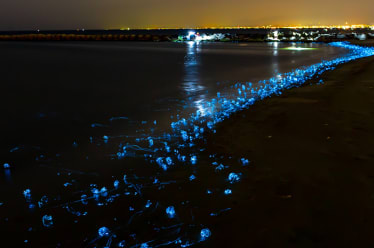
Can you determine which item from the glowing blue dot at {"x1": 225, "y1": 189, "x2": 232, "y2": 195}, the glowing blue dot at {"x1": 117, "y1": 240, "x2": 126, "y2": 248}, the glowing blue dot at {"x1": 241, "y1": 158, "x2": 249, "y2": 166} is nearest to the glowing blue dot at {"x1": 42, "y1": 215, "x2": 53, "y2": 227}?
the glowing blue dot at {"x1": 117, "y1": 240, "x2": 126, "y2": 248}

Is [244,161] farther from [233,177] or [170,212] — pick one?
[170,212]

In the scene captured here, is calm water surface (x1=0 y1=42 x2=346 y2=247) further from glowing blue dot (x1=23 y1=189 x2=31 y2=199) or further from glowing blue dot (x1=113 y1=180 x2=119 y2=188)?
glowing blue dot (x1=113 y1=180 x2=119 y2=188)

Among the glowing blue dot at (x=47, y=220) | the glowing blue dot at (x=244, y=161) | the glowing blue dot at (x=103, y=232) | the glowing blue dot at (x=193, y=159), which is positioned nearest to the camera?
the glowing blue dot at (x=103, y=232)

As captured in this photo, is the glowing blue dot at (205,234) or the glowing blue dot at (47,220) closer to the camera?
the glowing blue dot at (205,234)

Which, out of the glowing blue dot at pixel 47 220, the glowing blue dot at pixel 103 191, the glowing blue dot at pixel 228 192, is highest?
the glowing blue dot at pixel 228 192

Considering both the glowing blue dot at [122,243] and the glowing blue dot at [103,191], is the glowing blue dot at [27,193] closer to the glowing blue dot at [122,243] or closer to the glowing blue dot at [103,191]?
the glowing blue dot at [103,191]

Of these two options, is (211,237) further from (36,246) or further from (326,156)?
(326,156)

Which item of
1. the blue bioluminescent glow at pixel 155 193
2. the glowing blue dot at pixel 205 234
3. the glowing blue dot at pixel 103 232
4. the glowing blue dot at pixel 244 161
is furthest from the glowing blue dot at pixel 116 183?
the glowing blue dot at pixel 244 161

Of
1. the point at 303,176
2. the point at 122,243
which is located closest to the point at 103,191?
the point at 122,243

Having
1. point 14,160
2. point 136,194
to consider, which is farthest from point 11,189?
point 136,194
